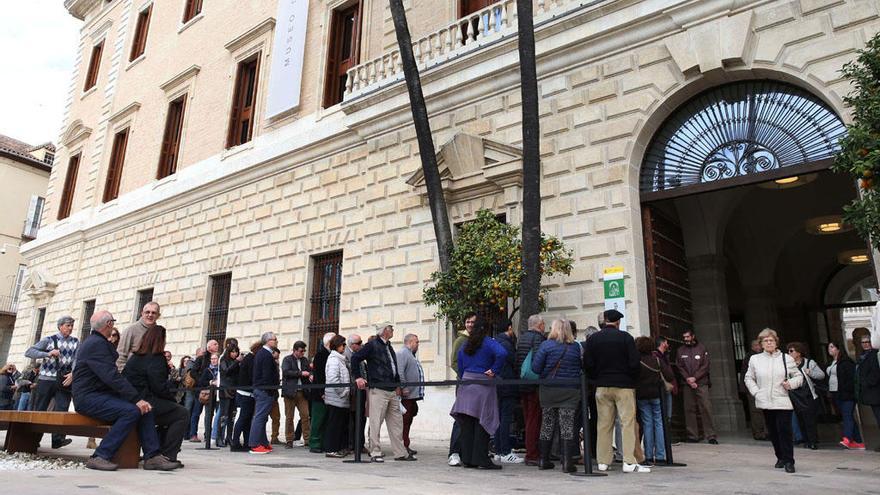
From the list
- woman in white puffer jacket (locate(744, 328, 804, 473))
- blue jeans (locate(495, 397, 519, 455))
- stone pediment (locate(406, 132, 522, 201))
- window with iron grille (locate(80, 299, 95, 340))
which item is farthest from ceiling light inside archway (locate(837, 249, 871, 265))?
window with iron grille (locate(80, 299, 95, 340))

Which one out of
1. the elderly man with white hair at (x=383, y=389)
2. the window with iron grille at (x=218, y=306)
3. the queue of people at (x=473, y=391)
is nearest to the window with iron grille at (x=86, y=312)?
the window with iron grille at (x=218, y=306)

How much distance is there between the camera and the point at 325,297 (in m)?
13.6

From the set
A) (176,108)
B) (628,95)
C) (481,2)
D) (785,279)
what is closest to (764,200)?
(785,279)

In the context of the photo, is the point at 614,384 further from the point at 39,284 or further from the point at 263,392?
the point at 39,284

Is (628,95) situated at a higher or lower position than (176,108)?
lower

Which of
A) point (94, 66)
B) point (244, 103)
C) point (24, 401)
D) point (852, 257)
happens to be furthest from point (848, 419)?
point (94, 66)

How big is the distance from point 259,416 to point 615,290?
5.23 metres

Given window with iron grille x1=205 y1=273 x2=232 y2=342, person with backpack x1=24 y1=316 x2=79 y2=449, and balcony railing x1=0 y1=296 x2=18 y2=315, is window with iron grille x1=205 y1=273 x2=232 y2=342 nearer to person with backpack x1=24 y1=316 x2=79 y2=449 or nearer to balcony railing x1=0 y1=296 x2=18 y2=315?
person with backpack x1=24 y1=316 x2=79 y2=449

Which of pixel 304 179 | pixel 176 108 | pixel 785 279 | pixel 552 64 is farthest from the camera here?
A: pixel 176 108

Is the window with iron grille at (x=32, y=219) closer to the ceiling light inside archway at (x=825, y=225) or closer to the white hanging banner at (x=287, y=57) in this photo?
the white hanging banner at (x=287, y=57)

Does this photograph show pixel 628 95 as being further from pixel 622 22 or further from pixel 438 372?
pixel 438 372

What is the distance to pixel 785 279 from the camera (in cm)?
1639

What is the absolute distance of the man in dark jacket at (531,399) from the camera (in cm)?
716

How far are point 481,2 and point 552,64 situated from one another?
3.03 meters
